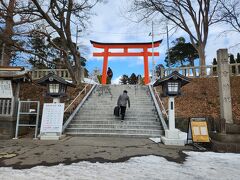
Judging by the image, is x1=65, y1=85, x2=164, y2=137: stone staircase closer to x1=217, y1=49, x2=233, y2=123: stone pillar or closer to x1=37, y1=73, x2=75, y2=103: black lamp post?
x1=37, y1=73, x2=75, y2=103: black lamp post

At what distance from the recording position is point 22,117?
30.3ft

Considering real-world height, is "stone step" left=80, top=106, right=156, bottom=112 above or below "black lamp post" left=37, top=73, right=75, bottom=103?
below

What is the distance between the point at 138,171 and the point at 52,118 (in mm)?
4928

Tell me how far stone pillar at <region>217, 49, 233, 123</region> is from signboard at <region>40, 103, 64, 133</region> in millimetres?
6349

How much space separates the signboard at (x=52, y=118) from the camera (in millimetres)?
7695

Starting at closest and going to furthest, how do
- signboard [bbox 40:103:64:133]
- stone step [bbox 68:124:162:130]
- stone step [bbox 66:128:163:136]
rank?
1. signboard [bbox 40:103:64:133]
2. stone step [bbox 66:128:163:136]
3. stone step [bbox 68:124:162:130]

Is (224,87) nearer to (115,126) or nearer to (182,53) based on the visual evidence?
(115,126)

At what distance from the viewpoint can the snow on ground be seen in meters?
3.80

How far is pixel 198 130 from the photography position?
6.70 meters

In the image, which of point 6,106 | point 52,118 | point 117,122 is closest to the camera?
point 52,118

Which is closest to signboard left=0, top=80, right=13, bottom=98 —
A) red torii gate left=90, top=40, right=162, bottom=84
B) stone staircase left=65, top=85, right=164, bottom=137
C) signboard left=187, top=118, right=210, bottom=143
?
stone staircase left=65, top=85, right=164, bottom=137

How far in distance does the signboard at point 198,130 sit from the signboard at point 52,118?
506 centimetres

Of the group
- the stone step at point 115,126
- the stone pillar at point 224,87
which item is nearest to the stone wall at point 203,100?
the stone step at point 115,126

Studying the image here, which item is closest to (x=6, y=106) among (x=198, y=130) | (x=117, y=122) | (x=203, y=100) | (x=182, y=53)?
(x=117, y=122)
